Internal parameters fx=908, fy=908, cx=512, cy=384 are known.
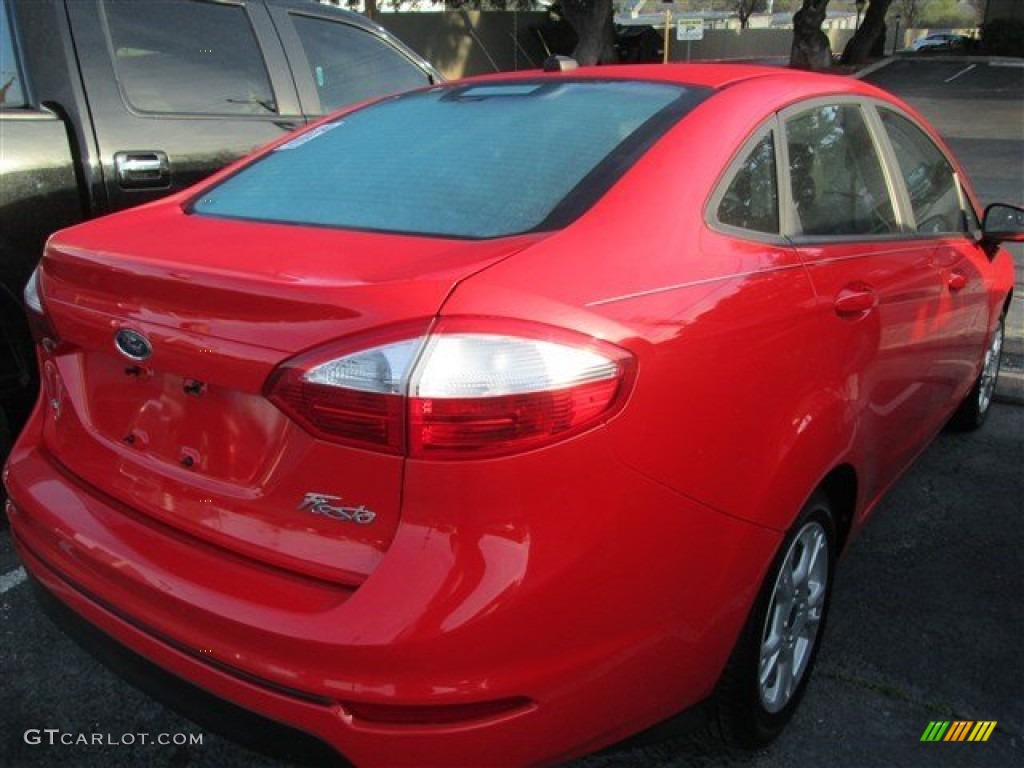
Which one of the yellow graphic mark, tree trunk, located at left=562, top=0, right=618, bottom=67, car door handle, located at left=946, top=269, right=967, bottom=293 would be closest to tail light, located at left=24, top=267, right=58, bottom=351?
the yellow graphic mark

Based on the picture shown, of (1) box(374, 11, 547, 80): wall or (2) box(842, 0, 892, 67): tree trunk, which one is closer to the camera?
(1) box(374, 11, 547, 80): wall

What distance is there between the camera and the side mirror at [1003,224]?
3.48 meters

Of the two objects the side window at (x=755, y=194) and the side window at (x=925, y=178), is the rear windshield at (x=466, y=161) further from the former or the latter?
the side window at (x=925, y=178)

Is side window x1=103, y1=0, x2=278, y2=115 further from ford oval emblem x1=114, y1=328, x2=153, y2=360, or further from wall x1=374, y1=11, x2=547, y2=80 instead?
wall x1=374, y1=11, x2=547, y2=80

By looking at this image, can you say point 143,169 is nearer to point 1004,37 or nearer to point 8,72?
point 8,72

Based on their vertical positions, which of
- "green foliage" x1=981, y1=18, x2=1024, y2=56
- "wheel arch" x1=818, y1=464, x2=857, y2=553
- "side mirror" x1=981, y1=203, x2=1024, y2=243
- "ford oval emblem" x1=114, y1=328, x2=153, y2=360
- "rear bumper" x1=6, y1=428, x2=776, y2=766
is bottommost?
"green foliage" x1=981, y1=18, x2=1024, y2=56

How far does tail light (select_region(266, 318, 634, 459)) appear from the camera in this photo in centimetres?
151

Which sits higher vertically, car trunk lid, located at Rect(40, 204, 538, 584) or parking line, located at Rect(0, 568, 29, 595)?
car trunk lid, located at Rect(40, 204, 538, 584)

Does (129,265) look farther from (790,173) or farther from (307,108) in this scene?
(307,108)

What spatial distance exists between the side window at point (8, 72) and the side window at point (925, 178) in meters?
3.06

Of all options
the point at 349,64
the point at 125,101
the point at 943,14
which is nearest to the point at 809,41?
the point at 349,64

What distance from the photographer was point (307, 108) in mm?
4297

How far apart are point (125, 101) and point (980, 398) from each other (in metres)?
4.02

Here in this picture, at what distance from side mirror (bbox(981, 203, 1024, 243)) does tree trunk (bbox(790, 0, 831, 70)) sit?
2541 cm
